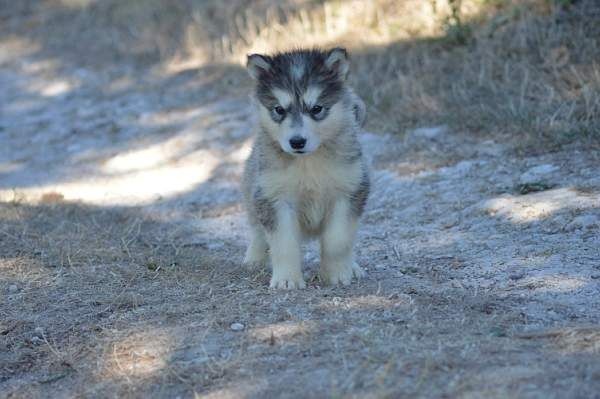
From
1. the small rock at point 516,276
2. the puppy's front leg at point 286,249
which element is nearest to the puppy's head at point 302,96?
the puppy's front leg at point 286,249

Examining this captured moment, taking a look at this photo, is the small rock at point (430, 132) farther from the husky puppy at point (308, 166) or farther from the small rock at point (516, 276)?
the small rock at point (516, 276)

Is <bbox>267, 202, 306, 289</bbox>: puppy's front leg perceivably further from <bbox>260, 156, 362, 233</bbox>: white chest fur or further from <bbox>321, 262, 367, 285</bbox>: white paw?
<bbox>321, 262, 367, 285</bbox>: white paw

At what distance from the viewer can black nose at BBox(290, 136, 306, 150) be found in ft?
19.2

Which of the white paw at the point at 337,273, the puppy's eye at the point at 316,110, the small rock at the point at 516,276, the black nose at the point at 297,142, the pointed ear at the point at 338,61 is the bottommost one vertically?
the small rock at the point at 516,276

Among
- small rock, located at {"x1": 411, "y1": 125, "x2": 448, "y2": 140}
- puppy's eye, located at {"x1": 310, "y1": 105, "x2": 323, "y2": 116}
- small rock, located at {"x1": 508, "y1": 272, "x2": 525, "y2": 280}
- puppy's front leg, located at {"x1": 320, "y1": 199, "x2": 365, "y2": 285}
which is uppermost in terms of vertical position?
puppy's eye, located at {"x1": 310, "y1": 105, "x2": 323, "y2": 116}

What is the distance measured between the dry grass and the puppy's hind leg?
3.48 meters

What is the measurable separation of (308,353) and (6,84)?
11.8 metres

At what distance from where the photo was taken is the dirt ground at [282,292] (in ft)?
15.0

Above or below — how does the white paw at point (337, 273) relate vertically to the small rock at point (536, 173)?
above

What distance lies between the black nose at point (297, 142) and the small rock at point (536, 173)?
3248 millimetres

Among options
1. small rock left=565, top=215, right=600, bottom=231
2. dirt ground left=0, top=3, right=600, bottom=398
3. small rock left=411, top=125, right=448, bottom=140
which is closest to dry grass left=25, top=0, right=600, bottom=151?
small rock left=411, top=125, right=448, bottom=140

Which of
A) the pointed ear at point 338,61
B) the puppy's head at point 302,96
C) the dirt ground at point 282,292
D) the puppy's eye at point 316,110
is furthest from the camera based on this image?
the pointed ear at point 338,61

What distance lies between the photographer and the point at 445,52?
1152 centimetres

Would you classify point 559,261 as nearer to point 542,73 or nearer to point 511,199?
point 511,199
